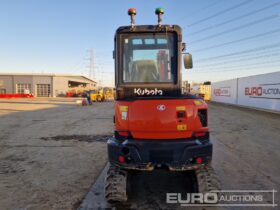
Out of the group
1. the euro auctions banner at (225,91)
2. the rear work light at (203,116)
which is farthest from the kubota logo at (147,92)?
the euro auctions banner at (225,91)

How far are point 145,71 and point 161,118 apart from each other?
42.5 inches

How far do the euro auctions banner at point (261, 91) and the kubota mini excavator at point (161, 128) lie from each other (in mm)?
16913

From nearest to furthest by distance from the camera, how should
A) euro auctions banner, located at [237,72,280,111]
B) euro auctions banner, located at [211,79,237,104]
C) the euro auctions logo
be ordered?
the euro auctions logo < euro auctions banner, located at [237,72,280,111] < euro auctions banner, located at [211,79,237,104]

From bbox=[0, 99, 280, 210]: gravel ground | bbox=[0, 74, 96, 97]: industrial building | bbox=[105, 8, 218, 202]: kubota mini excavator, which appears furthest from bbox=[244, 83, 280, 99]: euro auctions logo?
bbox=[0, 74, 96, 97]: industrial building

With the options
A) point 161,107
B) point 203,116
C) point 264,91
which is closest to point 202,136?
point 203,116

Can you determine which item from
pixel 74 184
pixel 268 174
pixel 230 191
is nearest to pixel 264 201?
pixel 230 191

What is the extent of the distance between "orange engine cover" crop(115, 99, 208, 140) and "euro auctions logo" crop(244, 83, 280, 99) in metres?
17.3

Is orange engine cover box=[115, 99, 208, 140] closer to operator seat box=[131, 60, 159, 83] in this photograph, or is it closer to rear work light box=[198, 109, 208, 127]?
rear work light box=[198, 109, 208, 127]

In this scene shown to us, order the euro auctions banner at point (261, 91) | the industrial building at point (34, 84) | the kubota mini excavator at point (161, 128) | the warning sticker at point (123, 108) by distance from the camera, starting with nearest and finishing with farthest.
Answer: the kubota mini excavator at point (161, 128), the warning sticker at point (123, 108), the euro auctions banner at point (261, 91), the industrial building at point (34, 84)

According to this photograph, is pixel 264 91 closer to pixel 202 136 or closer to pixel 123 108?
pixel 202 136

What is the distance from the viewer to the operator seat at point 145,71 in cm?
438

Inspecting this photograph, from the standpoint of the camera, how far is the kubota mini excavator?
3.67 meters

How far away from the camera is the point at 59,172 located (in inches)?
223

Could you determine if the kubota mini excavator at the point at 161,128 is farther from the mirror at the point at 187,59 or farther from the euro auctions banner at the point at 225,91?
the euro auctions banner at the point at 225,91
